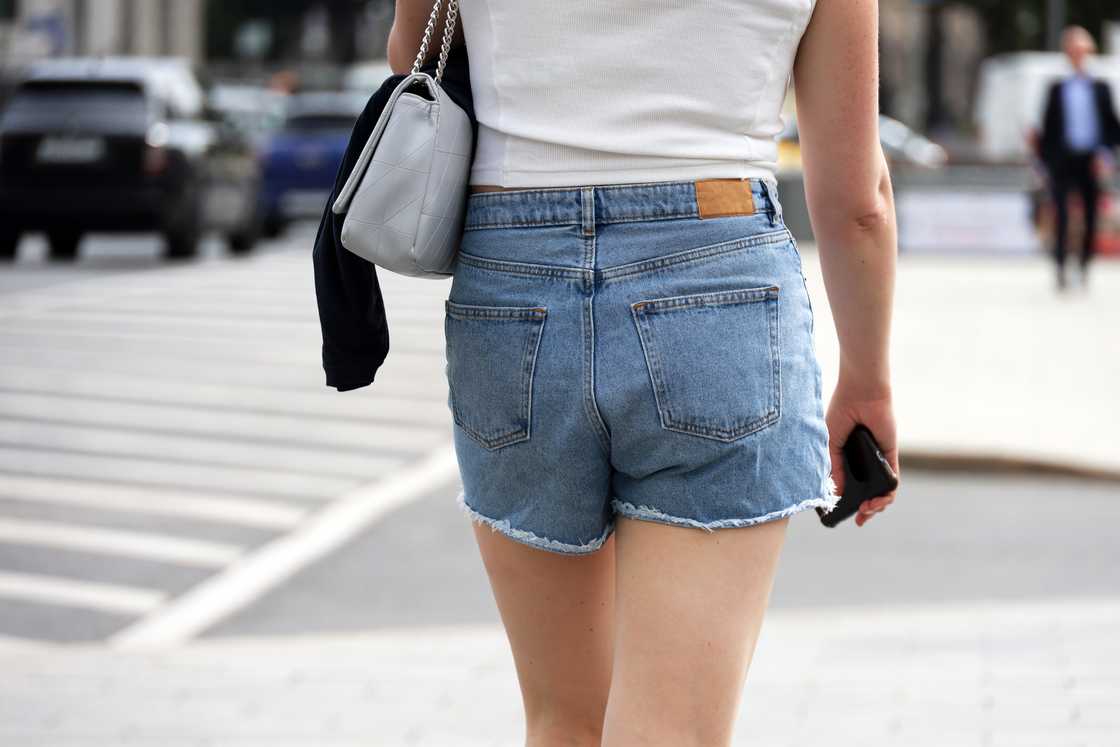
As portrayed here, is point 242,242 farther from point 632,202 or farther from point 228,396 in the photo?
point 632,202

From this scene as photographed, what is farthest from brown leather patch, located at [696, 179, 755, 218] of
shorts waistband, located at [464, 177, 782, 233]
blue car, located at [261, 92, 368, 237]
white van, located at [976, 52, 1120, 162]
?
white van, located at [976, 52, 1120, 162]

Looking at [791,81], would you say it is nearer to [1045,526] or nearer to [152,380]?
[1045,526]

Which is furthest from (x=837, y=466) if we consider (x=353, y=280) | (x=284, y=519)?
(x=284, y=519)

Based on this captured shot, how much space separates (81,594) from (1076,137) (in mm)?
11708

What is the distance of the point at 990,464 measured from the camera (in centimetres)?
782

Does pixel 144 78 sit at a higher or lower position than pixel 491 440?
lower

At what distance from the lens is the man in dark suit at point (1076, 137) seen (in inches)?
622

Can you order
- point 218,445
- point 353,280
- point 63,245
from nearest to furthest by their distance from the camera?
point 353,280 → point 218,445 → point 63,245

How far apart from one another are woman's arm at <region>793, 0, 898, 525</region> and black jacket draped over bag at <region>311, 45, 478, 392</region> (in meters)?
0.37

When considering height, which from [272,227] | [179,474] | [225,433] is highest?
[179,474]

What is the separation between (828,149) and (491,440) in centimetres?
47

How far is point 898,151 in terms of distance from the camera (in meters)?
28.8

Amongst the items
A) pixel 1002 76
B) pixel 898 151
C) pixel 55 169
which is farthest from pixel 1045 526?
pixel 1002 76

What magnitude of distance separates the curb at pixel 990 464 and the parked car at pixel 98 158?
11580mm
